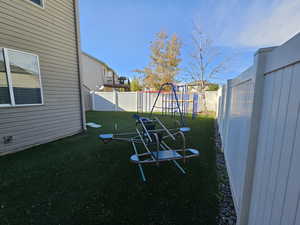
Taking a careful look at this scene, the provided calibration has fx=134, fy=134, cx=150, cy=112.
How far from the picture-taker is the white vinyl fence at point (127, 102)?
1167 cm

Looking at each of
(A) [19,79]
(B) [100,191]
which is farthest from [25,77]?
(B) [100,191]

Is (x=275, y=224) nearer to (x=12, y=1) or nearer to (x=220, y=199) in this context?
(x=220, y=199)

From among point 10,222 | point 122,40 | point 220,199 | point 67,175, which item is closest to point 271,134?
point 220,199

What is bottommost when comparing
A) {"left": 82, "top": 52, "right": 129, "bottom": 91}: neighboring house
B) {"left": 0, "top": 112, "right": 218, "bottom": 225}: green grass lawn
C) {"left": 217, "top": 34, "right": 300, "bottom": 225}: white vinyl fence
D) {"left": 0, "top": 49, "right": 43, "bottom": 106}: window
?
{"left": 0, "top": 112, "right": 218, "bottom": 225}: green grass lawn

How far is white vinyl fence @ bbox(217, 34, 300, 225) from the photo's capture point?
70 centimetres

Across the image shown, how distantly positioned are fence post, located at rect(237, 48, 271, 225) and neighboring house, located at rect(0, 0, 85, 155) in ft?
16.4

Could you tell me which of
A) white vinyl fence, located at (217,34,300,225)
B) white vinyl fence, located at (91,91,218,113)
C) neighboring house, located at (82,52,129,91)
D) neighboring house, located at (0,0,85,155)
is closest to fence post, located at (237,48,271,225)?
white vinyl fence, located at (217,34,300,225)

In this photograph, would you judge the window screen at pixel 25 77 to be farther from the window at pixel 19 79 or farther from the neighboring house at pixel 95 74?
the neighboring house at pixel 95 74

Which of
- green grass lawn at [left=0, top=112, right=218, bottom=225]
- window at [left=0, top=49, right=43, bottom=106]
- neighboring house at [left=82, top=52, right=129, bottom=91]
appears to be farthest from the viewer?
neighboring house at [left=82, top=52, right=129, bottom=91]

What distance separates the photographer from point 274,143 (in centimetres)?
90

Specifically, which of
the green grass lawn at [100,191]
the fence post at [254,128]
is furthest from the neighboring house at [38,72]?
the fence post at [254,128]

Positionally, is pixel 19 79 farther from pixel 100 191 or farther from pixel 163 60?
pixel 163 60

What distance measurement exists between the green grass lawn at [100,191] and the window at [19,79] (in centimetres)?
148

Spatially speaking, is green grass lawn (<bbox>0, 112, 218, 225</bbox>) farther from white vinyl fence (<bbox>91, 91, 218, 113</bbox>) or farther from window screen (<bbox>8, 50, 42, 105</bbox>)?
white vinyl fence (<bbox>91, 91, 218, 113</bbox>)
